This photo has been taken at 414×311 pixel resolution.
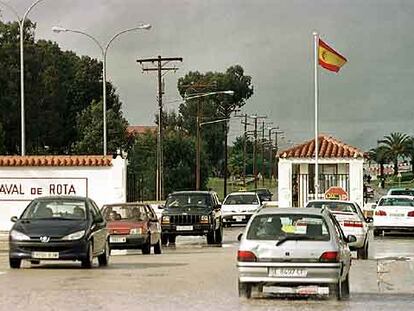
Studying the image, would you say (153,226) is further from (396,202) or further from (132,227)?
(396,202)

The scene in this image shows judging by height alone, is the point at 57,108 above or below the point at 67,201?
above

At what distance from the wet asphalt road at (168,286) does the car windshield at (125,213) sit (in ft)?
5.40

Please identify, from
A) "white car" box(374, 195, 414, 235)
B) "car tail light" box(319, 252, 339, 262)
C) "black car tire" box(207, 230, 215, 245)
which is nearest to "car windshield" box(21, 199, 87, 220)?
"car tail light" box(319, 252, 339, 262)

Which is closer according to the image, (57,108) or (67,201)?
(67,201)

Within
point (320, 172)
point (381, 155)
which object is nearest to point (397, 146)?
point (381, 155)

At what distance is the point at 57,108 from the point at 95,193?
51.3 metres

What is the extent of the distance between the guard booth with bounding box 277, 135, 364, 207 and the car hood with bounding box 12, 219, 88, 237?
1211 inches

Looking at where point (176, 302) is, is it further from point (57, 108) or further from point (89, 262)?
point (57, 108)

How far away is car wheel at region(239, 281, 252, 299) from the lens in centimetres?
1616

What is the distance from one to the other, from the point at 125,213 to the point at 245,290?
1423 cm

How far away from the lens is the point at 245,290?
53.4ft

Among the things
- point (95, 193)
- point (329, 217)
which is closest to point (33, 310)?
point (329, 217)

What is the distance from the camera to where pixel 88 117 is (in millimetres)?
90312

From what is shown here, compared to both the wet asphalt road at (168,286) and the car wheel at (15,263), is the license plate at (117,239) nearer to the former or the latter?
the wet asphalt road at (168,286)
